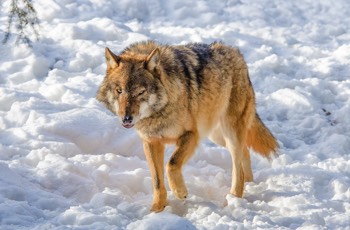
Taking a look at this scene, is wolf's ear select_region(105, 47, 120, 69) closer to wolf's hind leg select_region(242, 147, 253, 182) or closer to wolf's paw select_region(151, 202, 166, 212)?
wolf's paw select_region(151, 202, 166, 212)

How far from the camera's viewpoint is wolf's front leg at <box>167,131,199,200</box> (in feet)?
16.8

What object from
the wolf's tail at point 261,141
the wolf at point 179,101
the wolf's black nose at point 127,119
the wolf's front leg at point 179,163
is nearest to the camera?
the wolf's black nose at point 127,119

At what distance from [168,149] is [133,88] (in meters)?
2.14

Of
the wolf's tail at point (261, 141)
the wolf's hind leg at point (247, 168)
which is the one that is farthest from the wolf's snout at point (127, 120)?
the wolf's tail at point (261, 141)

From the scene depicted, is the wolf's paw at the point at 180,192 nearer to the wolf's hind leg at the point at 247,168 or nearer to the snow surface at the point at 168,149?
the snow surface at the point at 168,149

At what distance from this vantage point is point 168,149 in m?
6.78

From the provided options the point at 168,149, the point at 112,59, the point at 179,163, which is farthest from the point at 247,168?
the point at 112,59

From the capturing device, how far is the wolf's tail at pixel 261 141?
634 cm

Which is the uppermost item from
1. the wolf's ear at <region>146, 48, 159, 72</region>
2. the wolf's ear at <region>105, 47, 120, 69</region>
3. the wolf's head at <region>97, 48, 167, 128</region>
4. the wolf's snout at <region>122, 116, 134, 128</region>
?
the wolf's ear at <region>105, 47, 120, 69</region>

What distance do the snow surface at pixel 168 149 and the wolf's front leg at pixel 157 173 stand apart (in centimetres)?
14

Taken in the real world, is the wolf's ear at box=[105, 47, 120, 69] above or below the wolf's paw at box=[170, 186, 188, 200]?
above

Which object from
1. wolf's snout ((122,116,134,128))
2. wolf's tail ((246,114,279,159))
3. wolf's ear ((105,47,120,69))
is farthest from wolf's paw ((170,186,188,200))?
wolf's tail ((246,114,279,159))

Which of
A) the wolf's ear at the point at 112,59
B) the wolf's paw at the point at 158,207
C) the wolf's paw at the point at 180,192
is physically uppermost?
the wolf's ear at the point at 112,59

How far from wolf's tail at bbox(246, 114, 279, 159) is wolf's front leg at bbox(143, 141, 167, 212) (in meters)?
1.54
